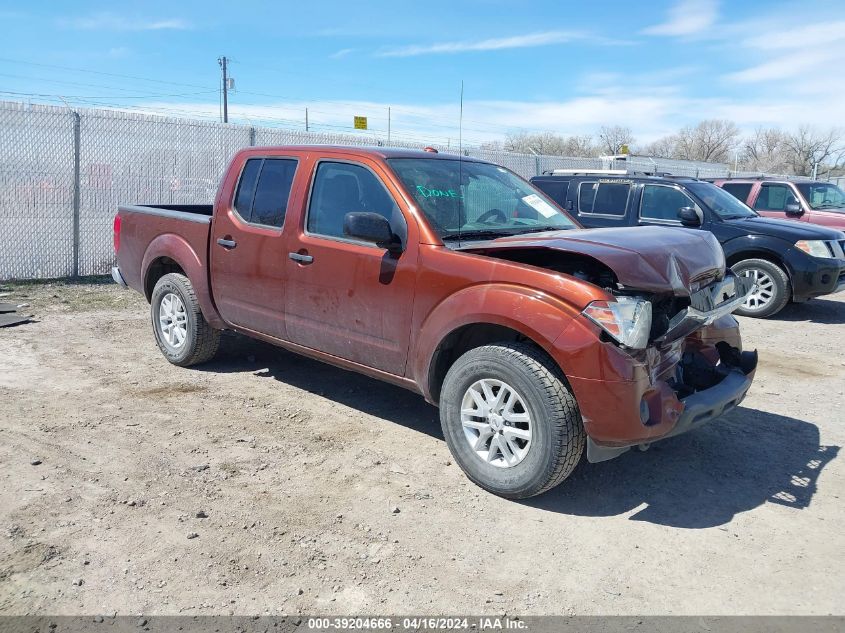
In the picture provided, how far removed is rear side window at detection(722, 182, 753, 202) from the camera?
12.8m

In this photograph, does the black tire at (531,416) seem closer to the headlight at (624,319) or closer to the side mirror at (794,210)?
the headlight at (624,319)

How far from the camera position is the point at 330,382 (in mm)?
5977

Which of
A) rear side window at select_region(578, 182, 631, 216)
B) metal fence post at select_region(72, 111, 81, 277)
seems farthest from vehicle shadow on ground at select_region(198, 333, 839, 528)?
metal fence post at select_region(72, 111, 81, 277)

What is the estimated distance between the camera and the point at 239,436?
15.5ft

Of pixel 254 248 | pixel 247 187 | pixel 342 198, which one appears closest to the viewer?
pixel 342 198

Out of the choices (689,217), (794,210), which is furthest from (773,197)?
(689,217)

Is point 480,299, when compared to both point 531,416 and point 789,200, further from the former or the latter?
point 789,200

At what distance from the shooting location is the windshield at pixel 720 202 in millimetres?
9734

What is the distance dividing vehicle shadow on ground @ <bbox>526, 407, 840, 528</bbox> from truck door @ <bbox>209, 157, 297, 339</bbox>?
2.39 m

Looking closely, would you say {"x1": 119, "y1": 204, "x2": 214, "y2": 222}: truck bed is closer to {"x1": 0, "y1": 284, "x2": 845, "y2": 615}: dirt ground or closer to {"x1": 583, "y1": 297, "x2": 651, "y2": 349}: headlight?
{"x1": 0, "y1": 284, "x2": 845, "y2": 615}: dirt ground

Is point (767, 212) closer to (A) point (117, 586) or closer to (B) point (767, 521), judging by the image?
(B) point (767, 521)

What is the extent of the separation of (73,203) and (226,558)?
8530 mm

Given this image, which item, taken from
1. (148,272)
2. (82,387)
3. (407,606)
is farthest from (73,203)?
(407,606)

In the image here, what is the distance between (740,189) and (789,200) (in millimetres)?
815
